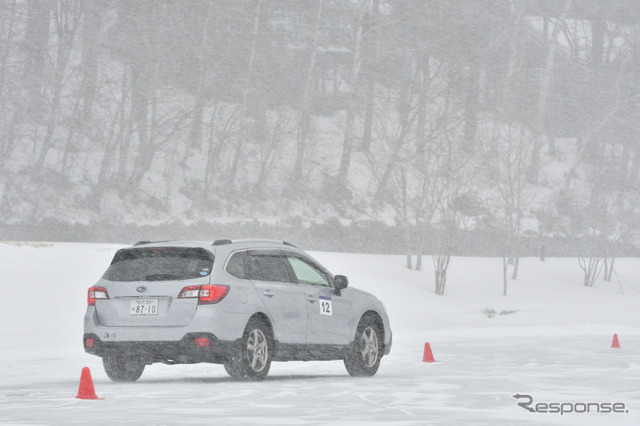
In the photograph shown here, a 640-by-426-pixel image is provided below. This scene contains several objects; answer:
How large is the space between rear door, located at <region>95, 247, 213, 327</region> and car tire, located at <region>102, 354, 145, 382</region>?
24.9 inches

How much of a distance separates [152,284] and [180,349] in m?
0.80

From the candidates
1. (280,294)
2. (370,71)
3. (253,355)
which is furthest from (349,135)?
(253,355)

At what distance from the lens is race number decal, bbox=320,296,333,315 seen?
43.0 feet

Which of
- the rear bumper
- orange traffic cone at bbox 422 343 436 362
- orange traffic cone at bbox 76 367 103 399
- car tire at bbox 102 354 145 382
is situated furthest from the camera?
orange traffic cone at bbox 422 343 436 362

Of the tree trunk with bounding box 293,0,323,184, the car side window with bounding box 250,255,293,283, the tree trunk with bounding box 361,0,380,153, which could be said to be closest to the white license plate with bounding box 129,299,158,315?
the car side window with bounding box 250,255,293,283

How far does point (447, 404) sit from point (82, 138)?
41293mm

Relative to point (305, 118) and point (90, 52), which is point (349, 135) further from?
point (90, 52)

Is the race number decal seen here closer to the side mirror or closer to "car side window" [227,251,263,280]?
the side mirror

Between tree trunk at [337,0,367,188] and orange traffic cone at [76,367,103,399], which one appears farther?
tree trunk at [337,0,367,188]

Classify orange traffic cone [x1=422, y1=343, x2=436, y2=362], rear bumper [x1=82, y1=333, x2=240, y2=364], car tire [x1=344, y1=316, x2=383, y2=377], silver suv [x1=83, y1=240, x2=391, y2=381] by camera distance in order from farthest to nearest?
orange traffic cone [x1=422, y1=343, x2=436, y2=362]
car tire [x1=344, y1=316, x2=383, y2=377]
silver suv [x1=83, y1=240, x2=391, y2=381]
rear bumper [x1=82, y1=333, x2=240, y2=364]

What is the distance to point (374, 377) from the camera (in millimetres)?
Result: 13344

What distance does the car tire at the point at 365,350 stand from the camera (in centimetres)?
1345

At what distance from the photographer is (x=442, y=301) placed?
31.9 metres

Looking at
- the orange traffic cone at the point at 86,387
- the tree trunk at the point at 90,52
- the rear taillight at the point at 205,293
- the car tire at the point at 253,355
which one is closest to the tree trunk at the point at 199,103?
the tree trunk at the point at 90,52
